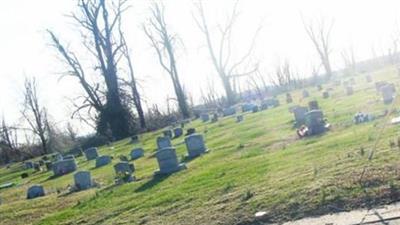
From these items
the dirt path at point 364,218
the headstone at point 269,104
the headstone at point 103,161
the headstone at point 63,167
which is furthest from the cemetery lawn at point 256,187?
the headstone at point 269,104

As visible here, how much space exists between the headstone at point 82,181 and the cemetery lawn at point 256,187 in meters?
0.51

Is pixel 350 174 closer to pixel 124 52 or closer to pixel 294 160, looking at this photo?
pixel 294 160

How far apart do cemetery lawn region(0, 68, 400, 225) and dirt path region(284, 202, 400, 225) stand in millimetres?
222

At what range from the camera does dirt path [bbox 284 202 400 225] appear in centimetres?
640

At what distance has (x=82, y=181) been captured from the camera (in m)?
17.4

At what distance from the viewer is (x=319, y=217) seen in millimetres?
7176

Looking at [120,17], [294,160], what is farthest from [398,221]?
[120,17]

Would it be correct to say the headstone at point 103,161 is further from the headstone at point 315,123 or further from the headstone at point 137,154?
the headstone at point 315,123

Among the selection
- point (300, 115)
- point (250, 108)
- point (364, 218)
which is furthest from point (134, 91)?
point (364, 218)

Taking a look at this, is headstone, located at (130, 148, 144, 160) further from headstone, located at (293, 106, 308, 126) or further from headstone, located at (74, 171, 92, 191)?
headstone, located at (293, 106, 308, 126)

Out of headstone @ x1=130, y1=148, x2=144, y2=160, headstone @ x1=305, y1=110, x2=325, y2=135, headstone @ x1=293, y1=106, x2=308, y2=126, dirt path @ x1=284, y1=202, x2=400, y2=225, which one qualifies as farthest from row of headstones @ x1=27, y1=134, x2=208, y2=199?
dirt path @ x1=284, y1=202, x2=400, y2=225

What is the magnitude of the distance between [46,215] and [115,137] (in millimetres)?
29753

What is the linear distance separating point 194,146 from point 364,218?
12296mm

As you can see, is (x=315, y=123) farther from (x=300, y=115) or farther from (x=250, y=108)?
(x=250, y=108)
